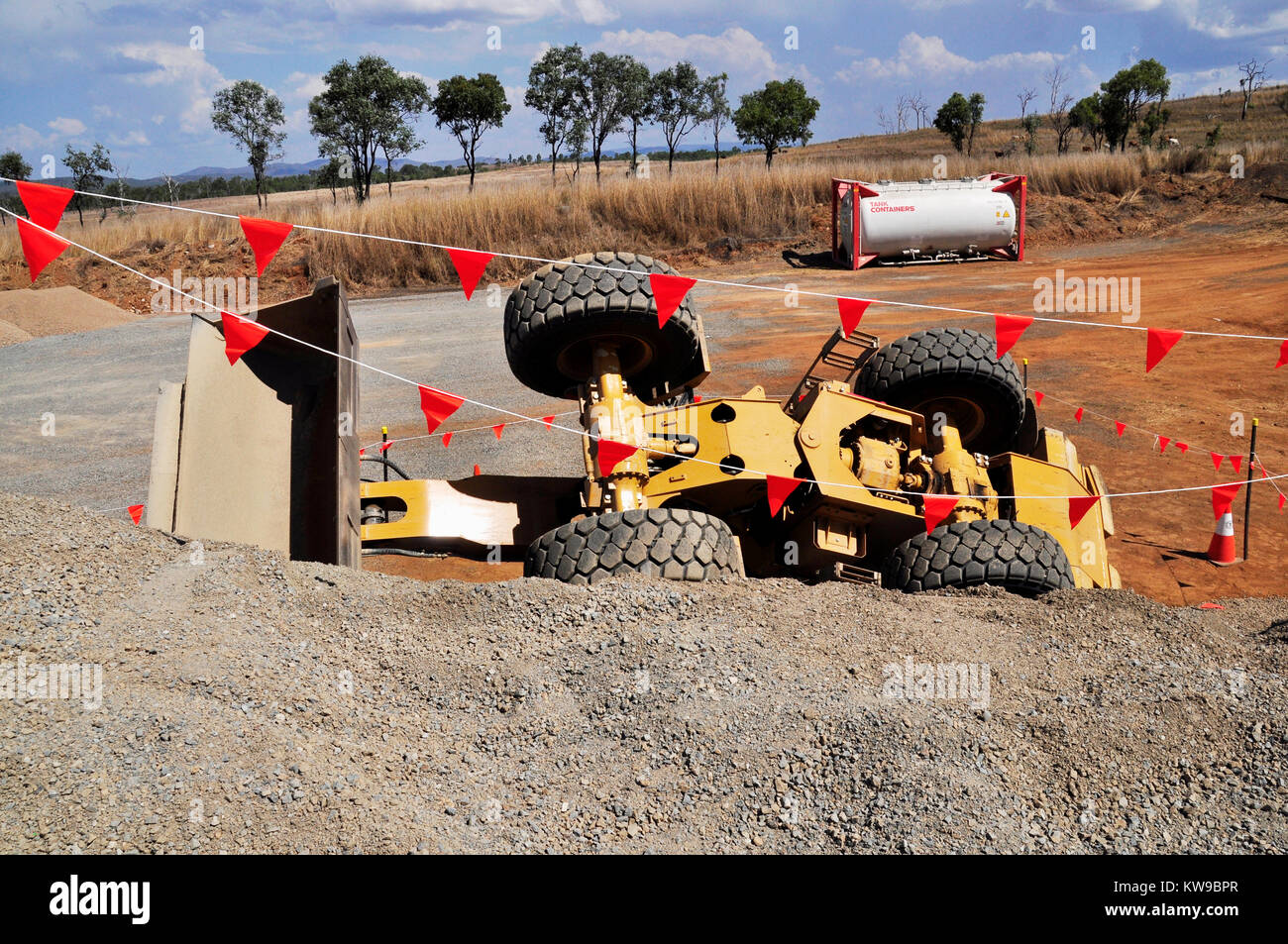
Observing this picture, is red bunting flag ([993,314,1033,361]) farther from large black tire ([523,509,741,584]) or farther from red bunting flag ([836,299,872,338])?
large black tire ([523,509,741,584])

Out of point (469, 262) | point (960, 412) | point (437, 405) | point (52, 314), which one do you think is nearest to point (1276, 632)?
point (960, 412)

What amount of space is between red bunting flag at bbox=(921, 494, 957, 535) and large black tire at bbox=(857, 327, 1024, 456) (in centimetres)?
138

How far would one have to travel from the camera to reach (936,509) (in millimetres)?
5723

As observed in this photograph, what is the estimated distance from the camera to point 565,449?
10.6 m

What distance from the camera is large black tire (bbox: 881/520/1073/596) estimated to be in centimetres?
500

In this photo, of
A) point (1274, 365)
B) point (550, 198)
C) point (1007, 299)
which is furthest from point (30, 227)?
point (550, 198)

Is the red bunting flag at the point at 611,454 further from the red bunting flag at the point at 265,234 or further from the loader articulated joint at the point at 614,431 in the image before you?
the red bunting flag at the point at 265,234

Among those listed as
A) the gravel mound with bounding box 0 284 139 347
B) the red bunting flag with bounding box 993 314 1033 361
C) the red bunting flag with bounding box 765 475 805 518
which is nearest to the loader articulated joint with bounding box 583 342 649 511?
the red bunting flag with bounding box 765 475 805 518

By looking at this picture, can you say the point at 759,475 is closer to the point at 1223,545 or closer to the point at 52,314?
the point at 1223,545

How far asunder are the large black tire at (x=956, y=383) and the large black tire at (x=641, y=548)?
8.61 ft

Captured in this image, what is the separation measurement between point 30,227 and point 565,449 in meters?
5.73

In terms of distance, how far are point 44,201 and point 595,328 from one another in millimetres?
3437

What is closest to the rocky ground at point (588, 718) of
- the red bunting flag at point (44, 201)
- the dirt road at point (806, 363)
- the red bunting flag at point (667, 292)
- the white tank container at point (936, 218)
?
the red bunting flag at point (44, 201)

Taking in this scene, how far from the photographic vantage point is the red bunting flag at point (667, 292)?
6.14 meters
